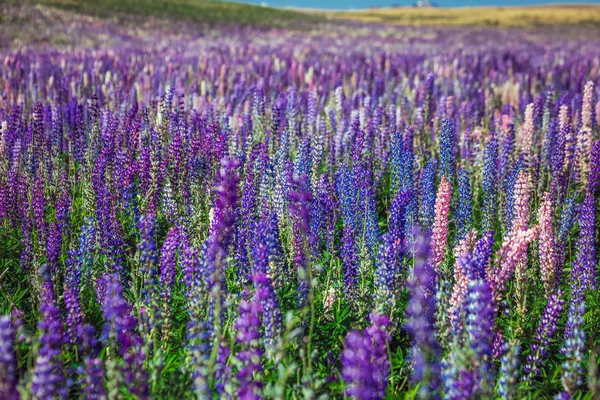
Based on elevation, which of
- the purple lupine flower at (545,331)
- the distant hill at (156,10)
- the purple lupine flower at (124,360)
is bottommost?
the purple lupine flower at (545,331)

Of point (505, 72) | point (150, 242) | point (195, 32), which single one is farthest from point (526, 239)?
point (195, 32)

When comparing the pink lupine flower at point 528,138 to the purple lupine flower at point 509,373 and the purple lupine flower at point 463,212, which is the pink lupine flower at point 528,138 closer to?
the purple lupine flower at point 463,212

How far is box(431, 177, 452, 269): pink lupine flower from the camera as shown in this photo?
150 inches

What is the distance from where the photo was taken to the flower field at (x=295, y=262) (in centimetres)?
261

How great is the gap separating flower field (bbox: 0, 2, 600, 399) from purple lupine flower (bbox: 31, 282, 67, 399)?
11 mm

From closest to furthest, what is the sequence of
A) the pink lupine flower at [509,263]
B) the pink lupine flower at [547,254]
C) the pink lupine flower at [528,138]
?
the pink lupine flower at [509,263]
the pink lupine flower at [547,254]
the pink lupine flower at [528,138]

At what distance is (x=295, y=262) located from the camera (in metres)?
4.09

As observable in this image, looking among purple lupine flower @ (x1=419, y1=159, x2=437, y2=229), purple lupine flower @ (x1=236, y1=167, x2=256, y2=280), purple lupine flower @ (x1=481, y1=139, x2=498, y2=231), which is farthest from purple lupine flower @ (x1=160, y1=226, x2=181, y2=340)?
purple lupine flower @ (x1=481, y1=139, x2=498, y2=231)

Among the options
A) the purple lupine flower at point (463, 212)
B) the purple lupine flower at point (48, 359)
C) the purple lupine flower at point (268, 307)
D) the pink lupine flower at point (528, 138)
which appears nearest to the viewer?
the purple lupine flower at point (48, 359)

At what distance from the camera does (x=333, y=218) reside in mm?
4426

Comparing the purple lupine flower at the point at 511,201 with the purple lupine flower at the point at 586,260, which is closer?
the purple lupine flower at the point at 586,260

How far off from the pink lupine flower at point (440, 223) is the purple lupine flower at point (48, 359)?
2.42 m

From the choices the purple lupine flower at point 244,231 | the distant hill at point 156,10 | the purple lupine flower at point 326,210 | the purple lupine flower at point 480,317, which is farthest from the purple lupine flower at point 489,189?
the distant hill at point 156,10

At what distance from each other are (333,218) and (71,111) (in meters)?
4.55
